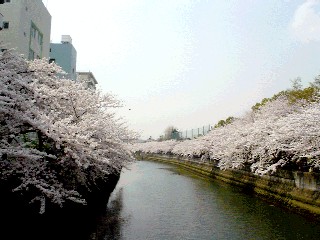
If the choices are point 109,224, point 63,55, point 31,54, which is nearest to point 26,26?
point 31,54

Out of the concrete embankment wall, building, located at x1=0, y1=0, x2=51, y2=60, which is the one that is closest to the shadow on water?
the concrete embankment wall

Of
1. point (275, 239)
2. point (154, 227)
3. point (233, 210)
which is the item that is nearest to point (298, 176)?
point (233, 210)

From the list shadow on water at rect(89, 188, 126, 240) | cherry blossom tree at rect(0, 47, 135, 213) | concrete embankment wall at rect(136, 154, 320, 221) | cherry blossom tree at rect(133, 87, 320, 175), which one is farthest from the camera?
concrete embankment wall at rect(136, 154, 320, 221)

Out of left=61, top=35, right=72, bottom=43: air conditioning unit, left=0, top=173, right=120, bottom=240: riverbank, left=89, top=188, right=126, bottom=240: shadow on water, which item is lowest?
left=89, top=188, right=126, bottom=240: shadow on water

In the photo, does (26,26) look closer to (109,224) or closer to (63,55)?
(109,224)

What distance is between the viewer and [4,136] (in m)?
9.72

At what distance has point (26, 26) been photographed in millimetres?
30688

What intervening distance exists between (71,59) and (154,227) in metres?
44.0

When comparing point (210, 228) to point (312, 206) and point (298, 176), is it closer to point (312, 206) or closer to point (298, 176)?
point (312, 206)

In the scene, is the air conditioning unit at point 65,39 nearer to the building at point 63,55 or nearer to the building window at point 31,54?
the building at point 63,55

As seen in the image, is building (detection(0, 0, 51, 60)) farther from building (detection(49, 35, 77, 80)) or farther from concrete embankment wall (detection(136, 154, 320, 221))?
concrete embankment wall (detection(136, 154, 320, 221))

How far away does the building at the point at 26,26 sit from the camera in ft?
95.0

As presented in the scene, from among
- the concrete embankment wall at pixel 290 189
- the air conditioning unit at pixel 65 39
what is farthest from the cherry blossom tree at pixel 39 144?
the air conditioning unit at pixel 65 39

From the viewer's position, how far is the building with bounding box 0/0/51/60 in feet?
95.0
